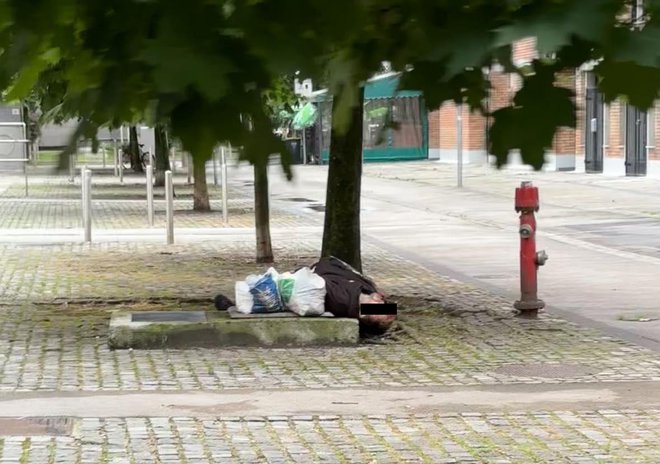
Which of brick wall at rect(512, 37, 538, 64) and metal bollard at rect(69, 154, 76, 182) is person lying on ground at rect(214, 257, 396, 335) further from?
brick wall at rect(512, 37, 538, 64)

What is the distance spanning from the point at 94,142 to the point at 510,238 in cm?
1896

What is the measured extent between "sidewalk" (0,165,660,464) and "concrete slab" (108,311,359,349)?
16 cm

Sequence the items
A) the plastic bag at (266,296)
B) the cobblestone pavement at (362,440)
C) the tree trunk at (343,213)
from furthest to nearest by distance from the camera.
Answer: the tree trunk at (343,213)
the plastic bag at (266,296)
the cobblestone pavement at (362,440)

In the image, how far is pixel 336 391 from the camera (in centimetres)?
861

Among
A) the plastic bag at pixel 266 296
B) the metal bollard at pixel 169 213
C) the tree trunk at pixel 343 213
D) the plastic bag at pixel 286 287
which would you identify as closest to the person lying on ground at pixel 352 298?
the plastic bag at pixel 286 287

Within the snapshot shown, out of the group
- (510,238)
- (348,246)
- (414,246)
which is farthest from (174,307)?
(510,238)

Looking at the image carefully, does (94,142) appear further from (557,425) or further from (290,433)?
(557,425)

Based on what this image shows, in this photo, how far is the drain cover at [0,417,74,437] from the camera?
7.34 metres

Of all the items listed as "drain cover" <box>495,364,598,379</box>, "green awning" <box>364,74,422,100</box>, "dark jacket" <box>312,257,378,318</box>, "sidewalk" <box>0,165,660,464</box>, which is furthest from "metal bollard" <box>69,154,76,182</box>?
"dark jacket" <box>312,257,378,318</box>

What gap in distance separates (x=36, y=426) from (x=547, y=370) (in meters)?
3.94

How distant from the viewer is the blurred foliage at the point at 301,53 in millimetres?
2105

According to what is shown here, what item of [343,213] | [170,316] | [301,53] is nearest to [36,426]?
[170,316]

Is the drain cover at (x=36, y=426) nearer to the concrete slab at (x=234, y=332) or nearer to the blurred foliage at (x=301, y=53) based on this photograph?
the concrete slab at (x=234, y=332)

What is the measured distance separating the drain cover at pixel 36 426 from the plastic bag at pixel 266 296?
119 inches
